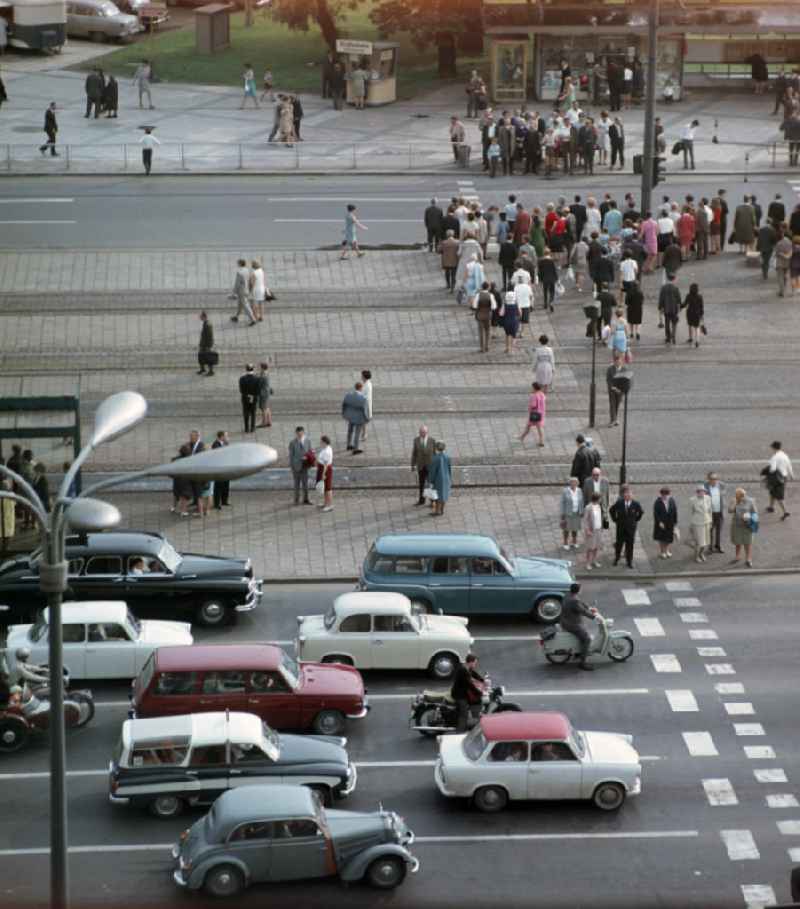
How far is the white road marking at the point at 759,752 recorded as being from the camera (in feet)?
86.7

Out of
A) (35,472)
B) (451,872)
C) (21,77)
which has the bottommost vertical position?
(451,872)

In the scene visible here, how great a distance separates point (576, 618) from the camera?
29312 mm

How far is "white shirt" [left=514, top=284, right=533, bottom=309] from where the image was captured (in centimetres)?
4350

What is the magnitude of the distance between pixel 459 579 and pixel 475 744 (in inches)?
225

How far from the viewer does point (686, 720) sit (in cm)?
2759

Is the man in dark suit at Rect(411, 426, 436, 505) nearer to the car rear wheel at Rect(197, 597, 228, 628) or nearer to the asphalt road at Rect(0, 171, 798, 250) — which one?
the car rear wheel at Rect(197, 597, 228, 628)

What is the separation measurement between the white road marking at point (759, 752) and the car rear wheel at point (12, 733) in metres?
9.42

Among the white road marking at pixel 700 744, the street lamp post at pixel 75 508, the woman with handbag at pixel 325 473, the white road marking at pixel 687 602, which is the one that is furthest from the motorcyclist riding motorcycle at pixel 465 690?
the woman with handbag at pixel 325 473

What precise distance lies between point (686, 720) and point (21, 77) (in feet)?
159

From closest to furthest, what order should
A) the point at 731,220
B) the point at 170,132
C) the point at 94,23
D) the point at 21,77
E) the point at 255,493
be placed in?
the point at 255,493, the point at 731,220, the point at 170,132, the point at 21,77, the point at 94,23

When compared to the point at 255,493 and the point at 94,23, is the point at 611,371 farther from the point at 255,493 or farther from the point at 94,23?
the point at 94,23

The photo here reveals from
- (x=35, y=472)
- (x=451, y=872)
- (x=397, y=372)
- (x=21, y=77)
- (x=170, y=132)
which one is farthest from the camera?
(x=21, y=77)

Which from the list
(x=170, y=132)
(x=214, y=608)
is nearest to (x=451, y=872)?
(x=214, y=608)

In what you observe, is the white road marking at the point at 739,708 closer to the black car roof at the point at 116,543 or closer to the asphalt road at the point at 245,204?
the black car roof at the point at 116,543
